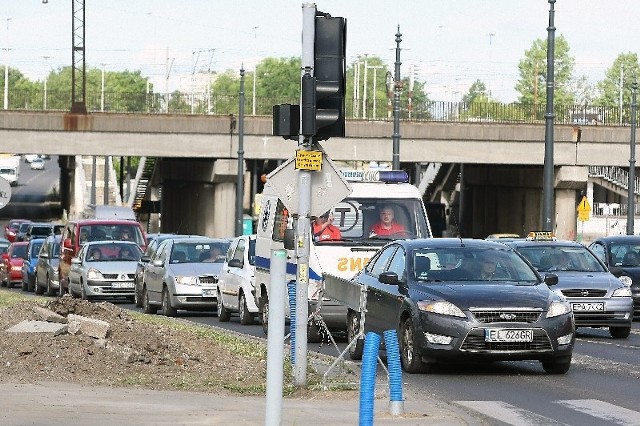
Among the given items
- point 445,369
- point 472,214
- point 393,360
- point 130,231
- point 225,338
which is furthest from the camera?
point 472,214

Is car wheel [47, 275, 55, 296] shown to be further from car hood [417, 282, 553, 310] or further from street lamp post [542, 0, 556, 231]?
car hood [417, 282, 553, 310]

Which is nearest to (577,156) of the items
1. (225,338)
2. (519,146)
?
(519,146)

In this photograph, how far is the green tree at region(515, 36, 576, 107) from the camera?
140500 mm

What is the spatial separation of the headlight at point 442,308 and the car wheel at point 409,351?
1.09 feet

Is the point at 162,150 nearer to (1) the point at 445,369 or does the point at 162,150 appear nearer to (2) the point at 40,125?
(2) the point at 40,125

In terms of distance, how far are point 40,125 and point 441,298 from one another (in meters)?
49.7

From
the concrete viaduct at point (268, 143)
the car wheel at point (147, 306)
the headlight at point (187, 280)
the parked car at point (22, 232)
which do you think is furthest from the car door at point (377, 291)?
the parked car at point (22, 232)

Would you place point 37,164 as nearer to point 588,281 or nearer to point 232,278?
point 232,278

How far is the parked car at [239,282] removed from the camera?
29.0 metres

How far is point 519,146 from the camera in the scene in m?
68.8

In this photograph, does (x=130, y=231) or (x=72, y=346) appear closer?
(x=72, y=346)

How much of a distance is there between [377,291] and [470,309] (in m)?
2.12

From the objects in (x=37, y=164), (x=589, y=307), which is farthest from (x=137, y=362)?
(x=37, y=164)

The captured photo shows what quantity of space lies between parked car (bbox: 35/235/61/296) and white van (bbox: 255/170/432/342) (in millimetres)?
20030
